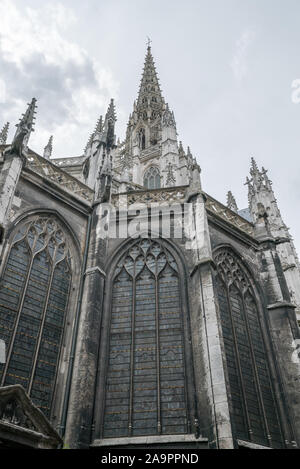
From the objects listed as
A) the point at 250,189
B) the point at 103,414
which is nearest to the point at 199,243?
the point at 103,414

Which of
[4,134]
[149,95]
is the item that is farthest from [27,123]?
[149,95]

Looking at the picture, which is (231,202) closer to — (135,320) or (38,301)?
(135,320)

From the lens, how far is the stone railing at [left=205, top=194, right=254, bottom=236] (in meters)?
12.2

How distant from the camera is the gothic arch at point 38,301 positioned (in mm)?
7703

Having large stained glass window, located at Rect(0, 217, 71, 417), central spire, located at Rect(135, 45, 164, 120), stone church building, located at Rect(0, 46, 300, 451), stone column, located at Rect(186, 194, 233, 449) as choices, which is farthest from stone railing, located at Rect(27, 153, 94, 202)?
central spire, located at Rect(135, 45, 164, 120)

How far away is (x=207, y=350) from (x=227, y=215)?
5.69 meters

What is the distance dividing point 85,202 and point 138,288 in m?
3.02

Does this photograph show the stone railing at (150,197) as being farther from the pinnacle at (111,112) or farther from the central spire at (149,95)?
the central spire at (149,95)

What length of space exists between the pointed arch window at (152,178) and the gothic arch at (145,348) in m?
22.0

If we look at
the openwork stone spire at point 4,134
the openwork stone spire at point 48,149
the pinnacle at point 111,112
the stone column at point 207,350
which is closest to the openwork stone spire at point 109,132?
the pinnacle at point 111,112

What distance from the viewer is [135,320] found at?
366 inches

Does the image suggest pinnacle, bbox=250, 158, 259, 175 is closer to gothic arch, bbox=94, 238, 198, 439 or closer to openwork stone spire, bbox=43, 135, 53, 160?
gothic arch, bbox=94, 238, 198, 439

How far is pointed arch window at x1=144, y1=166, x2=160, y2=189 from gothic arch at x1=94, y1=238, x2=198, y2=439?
A: 22021mm
